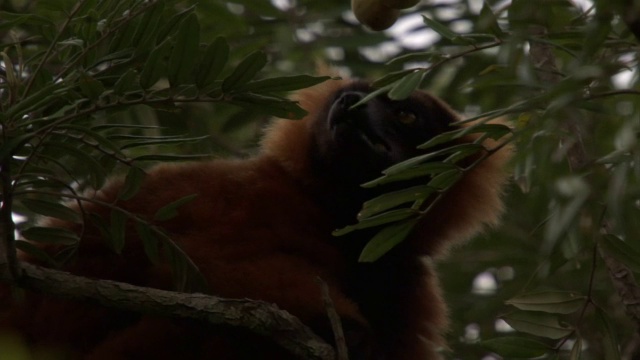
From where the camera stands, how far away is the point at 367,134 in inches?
196

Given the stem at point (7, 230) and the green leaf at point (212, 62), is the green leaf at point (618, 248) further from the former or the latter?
the stem at point (7, 230)

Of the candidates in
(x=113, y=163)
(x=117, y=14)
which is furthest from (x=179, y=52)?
(x=113, y=163)

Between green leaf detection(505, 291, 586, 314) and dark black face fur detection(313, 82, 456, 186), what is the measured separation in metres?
1.34

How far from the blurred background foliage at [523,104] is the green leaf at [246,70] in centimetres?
3

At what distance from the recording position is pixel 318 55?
260 inches

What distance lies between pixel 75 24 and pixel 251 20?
8.98 feet

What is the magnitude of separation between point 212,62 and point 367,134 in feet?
5.01

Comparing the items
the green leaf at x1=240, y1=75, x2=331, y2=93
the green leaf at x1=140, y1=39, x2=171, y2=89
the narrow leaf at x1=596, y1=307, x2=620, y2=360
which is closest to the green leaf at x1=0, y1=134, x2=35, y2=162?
the green leaf at x1=140, y1=39, x2=171, y2=89

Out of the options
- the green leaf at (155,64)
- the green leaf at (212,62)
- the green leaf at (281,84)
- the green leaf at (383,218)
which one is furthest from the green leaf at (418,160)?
the green leaf at (155,64)

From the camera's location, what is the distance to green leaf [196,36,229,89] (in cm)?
358

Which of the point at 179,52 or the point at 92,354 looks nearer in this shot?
the point at 179,52

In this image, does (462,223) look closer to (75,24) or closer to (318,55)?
(318,55)

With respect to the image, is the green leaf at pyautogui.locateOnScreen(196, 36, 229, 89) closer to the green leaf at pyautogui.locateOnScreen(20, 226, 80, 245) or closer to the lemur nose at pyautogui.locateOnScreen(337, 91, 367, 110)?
the green leaf at pyautogui.locateOnScreen(20, 226, 80, 245)

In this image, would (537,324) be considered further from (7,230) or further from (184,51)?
(7,230)
